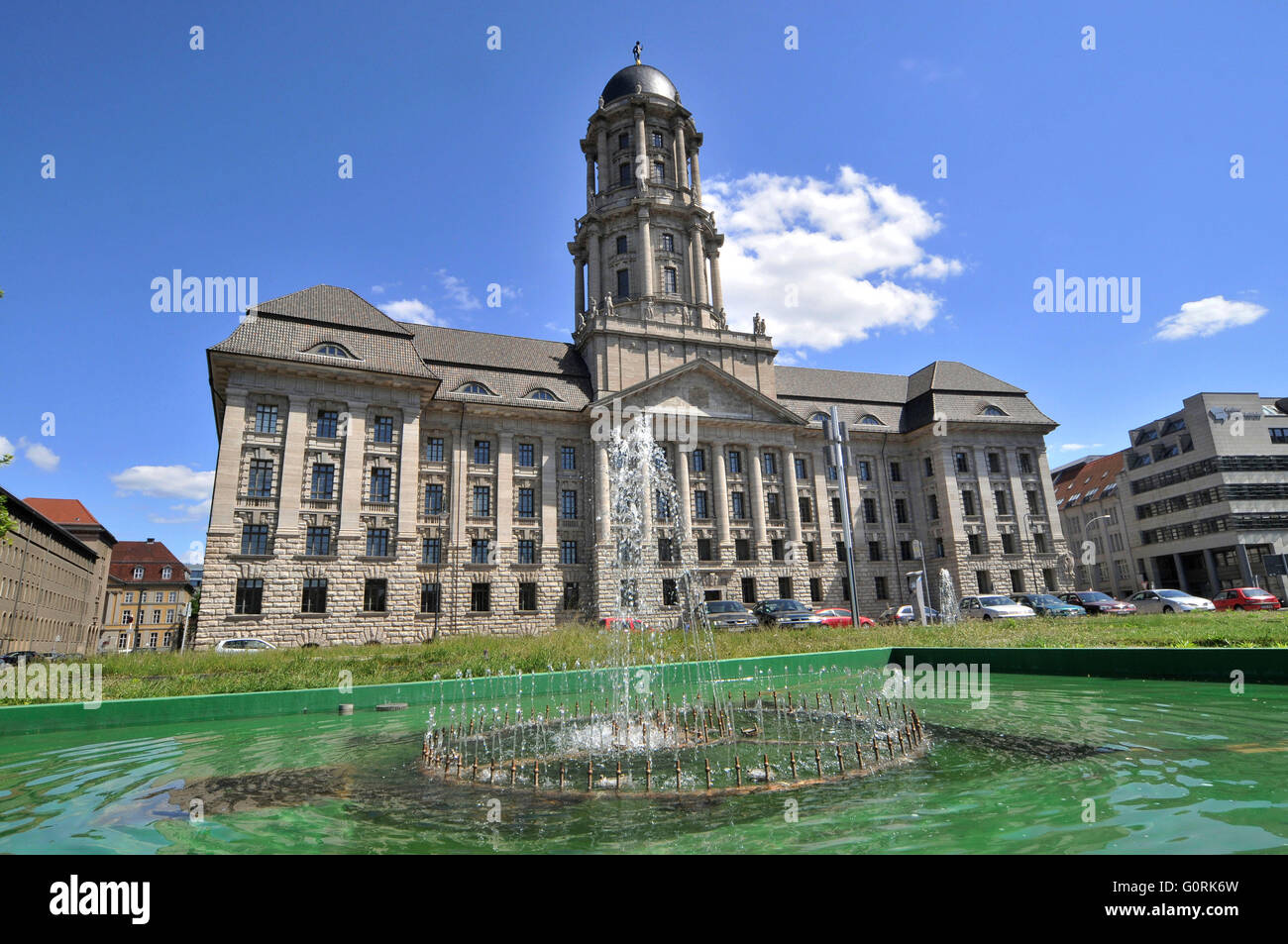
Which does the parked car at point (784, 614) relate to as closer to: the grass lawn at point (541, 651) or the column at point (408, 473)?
the grass lawn at point (541, 651)

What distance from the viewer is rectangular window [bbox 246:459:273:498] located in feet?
106

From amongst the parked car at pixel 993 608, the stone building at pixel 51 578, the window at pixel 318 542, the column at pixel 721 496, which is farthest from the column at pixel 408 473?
the parked car at pixel 993 608

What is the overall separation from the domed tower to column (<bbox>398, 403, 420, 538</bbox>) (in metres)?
→ 12.0

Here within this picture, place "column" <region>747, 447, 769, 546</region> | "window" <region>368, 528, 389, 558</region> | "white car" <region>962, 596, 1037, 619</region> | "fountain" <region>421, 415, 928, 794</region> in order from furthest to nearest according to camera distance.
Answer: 1. "column" <region>747, 447, 769, 546</region>
2. "window" <region>368, 528, 389, 558</region>
3. "white car" <region>962, 596, 1037, 619</region>
4. "fountain" <region>421, 415, 928, 794</region>

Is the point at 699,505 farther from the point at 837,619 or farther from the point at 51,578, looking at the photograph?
the point at 51,578

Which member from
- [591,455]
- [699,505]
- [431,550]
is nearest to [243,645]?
[431,550]

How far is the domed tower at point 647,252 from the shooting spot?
4400cm

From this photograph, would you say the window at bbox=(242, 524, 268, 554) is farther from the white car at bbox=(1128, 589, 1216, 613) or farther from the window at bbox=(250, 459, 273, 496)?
the white car at bbox=(1128, 589, 1216, 613)

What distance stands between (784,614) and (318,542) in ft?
80.6

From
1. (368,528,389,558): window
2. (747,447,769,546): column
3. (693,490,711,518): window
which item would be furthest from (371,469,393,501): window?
(747,447,769,546): column

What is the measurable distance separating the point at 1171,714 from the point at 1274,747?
118 inches

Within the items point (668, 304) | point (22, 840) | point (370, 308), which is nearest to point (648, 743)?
point (22, 840)
